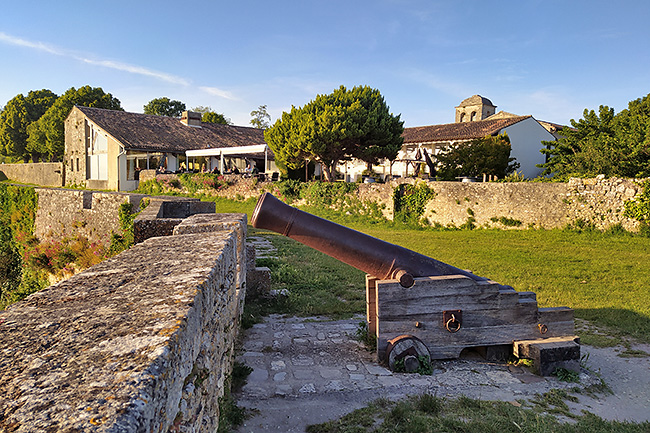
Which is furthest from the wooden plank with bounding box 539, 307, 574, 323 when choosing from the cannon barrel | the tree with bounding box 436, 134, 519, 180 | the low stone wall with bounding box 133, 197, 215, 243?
the tree with bounding box 436, 134, 519, 180

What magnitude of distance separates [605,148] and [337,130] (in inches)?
448

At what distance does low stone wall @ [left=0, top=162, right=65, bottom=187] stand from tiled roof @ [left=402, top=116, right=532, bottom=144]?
26.2m

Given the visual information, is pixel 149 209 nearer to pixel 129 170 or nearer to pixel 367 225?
pixel 367 225

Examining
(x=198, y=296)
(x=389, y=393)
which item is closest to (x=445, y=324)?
(x=389, y=393)

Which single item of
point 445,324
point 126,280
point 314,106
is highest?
point 314,106

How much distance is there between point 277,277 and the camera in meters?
7.82

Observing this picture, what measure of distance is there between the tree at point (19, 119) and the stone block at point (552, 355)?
57.1 metres

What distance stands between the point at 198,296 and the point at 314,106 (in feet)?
76.4

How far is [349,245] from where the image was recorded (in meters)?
4.63

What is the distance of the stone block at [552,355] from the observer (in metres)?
4.30

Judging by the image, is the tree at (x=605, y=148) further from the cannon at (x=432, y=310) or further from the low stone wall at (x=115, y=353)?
the low stone wall at (x=115, y=353)

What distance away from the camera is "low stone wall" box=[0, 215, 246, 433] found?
40.2 inches

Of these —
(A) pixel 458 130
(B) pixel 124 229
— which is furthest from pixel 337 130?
(B) pixel 124 229

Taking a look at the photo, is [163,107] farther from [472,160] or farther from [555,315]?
[555,315]
